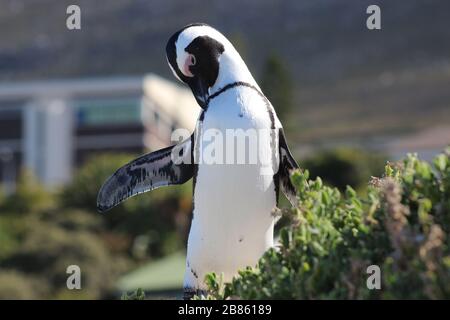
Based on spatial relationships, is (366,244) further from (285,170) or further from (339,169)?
(339,169)

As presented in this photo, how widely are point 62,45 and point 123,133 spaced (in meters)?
92.7

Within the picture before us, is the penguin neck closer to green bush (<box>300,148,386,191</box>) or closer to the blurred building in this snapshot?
green bush (<box>300,148,386,191</box>)

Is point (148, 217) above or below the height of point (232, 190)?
above

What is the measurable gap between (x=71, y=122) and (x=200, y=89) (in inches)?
2477

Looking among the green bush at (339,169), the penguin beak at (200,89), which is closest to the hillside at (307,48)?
the green bush at (339,169)

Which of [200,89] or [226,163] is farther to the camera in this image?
[200,89]

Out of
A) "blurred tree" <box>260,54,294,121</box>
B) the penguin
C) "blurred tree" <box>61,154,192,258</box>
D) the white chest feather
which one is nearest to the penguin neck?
the penguin

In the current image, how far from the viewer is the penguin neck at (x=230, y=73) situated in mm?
8539

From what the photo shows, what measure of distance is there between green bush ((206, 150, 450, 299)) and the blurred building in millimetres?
62368

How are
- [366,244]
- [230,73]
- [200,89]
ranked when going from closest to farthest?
[366,244] < [230,73] < [200,89]

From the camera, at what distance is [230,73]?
8570 mm

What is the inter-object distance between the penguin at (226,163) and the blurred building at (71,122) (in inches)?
2383

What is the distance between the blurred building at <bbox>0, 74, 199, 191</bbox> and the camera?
70562 mm

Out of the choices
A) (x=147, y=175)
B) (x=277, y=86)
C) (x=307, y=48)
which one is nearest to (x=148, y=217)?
(x=277, y=86)
